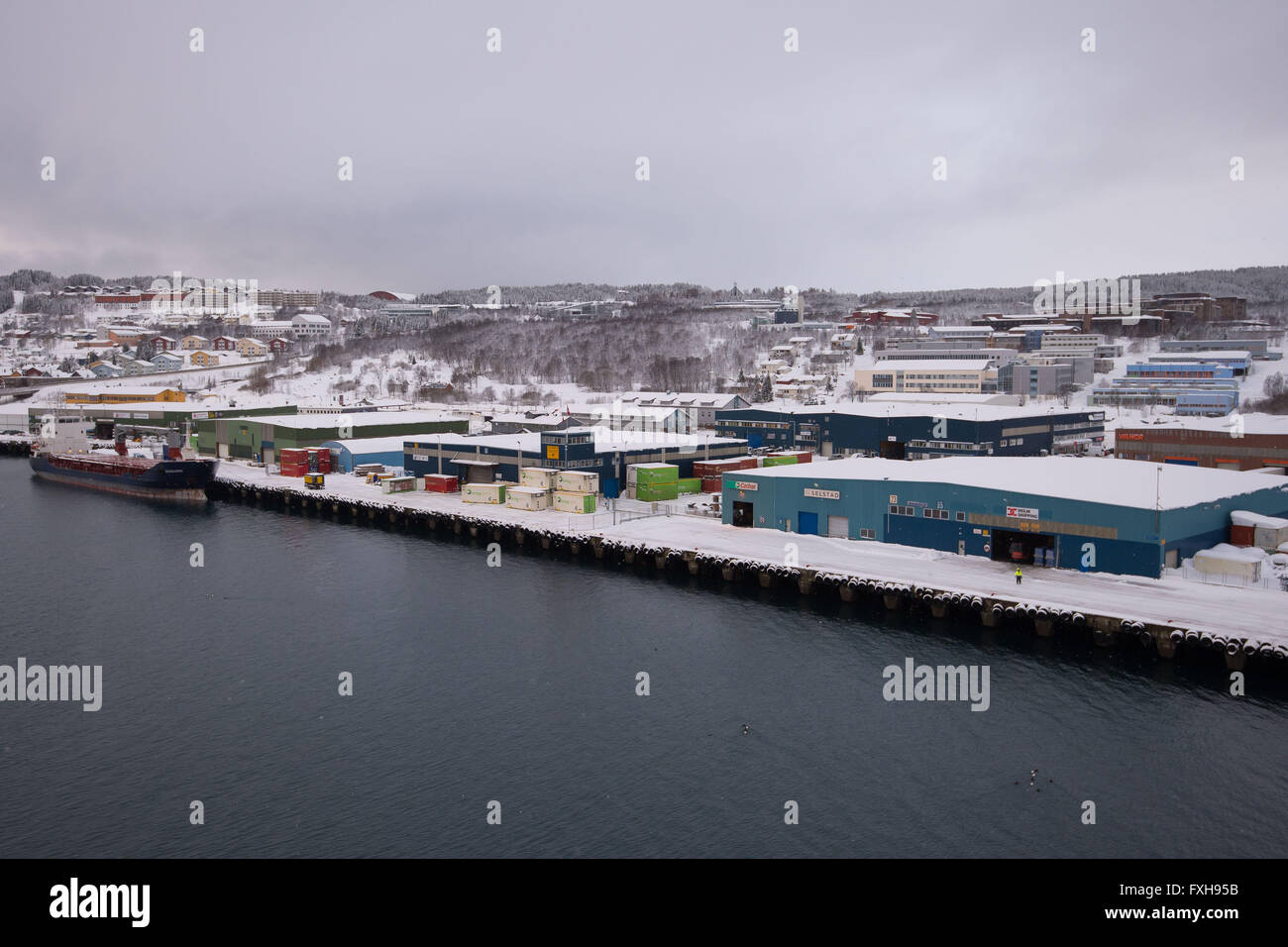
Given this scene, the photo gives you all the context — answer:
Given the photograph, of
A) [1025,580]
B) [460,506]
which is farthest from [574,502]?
[1025,580]

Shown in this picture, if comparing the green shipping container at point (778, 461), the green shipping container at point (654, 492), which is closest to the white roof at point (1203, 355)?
the green shipping container at point (778, 461)

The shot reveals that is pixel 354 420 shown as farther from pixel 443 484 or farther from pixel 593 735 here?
pixel 593 735

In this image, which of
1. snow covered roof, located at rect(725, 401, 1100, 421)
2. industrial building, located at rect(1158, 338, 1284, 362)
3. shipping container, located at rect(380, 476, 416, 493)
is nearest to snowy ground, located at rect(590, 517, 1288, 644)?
shipping container, located at rect(380, 476, 416, 493)

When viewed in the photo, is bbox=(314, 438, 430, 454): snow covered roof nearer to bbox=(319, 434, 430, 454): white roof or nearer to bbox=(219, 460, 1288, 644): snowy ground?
bbox=(319, 434, 430, 454): white roof
